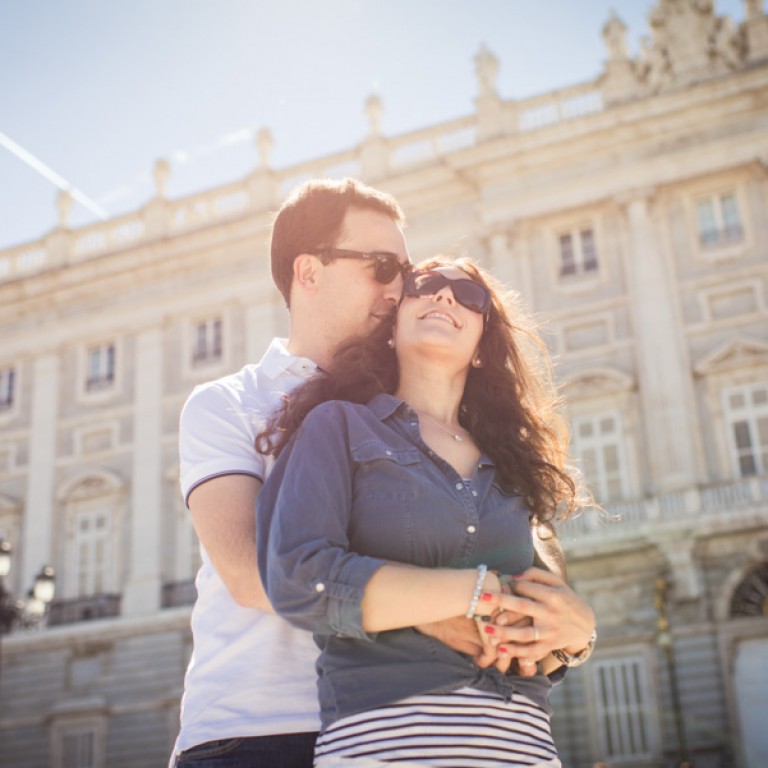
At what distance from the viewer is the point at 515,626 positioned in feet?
6.08

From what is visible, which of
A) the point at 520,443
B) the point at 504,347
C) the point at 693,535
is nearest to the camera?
the point at 520,443

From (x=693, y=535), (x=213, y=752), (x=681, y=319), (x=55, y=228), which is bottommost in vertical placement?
(x=213, y=752)

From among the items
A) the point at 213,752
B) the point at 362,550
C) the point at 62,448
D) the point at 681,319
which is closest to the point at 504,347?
the point at 362,550

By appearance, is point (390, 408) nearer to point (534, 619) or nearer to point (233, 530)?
point (233, 530)

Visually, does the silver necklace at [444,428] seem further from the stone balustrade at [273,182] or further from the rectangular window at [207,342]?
the rectangular window at [207,342]

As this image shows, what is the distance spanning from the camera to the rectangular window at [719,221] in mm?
16841

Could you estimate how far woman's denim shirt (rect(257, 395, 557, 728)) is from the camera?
179cm

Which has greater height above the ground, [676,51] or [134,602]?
[676,51]

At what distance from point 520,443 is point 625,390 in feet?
48.7

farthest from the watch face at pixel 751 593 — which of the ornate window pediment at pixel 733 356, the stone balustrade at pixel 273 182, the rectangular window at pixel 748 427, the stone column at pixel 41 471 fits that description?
the stone column at pixel 41 471

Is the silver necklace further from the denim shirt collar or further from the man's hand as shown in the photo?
the man's hand

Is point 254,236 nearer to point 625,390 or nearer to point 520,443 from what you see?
point 625,390

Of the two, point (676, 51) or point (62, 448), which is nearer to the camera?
point (676, 51)

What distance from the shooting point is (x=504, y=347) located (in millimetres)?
2471
